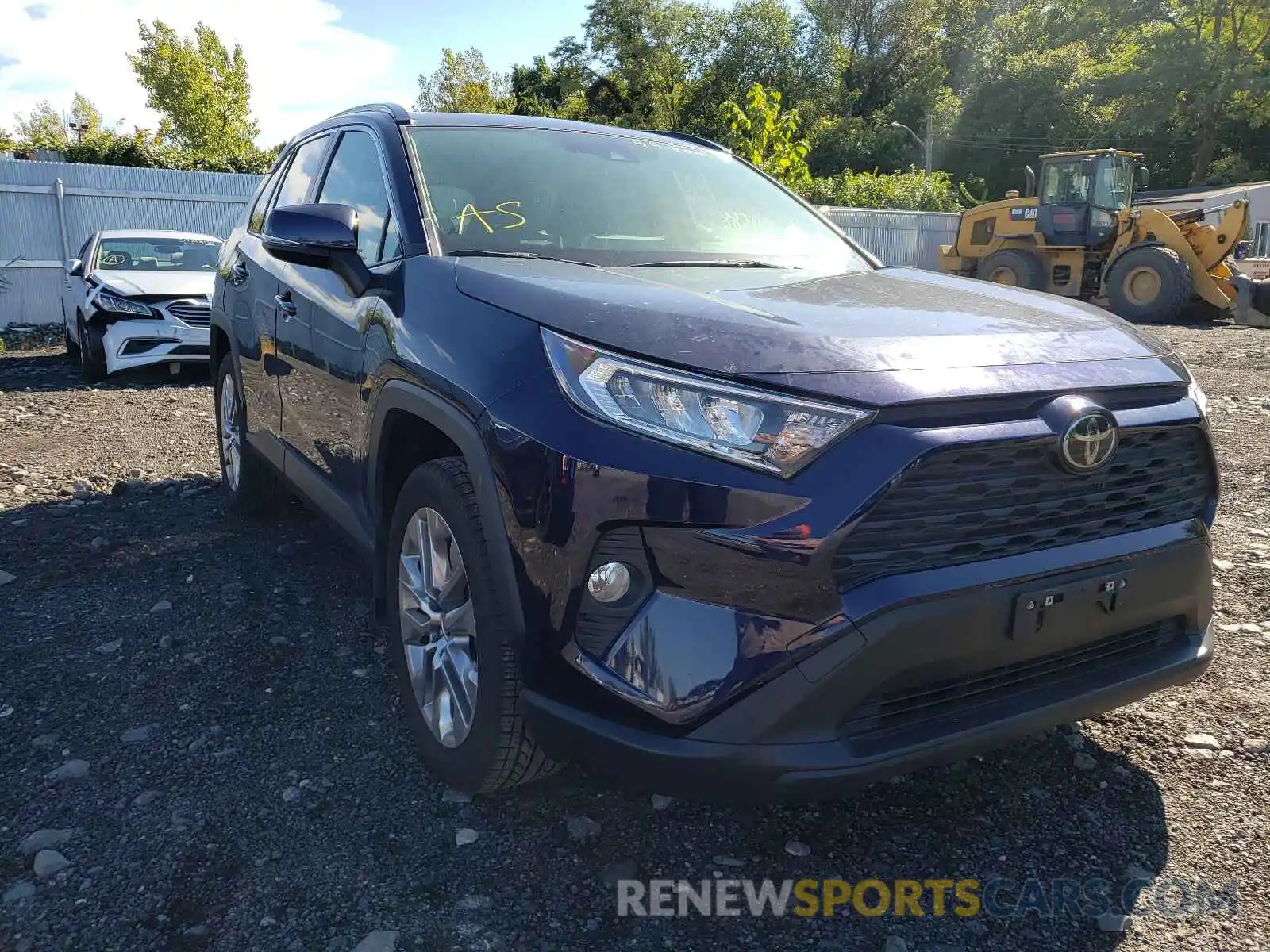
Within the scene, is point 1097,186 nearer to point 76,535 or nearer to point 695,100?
point 76,535

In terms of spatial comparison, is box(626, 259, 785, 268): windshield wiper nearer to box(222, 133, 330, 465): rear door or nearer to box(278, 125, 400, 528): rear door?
box(278, 125, 400, 528): rear door

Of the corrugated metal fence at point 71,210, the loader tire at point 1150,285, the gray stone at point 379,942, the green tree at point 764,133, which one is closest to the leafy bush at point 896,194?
the loader tire at point 1150,285

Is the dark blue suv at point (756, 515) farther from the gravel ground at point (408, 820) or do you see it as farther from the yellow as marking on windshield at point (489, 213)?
the gravel ground at point (408, 820)

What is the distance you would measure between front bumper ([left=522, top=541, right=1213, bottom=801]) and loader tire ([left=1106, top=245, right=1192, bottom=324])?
48.2 ft

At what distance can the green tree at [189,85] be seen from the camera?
37938mm

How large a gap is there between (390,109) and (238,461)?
84.4 inches

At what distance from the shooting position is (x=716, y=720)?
6.22 feet

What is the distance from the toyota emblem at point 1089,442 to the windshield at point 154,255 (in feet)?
31.6

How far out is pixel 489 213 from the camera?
9.71 feet

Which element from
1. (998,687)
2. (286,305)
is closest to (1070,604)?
(998,687)

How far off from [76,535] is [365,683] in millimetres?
2437

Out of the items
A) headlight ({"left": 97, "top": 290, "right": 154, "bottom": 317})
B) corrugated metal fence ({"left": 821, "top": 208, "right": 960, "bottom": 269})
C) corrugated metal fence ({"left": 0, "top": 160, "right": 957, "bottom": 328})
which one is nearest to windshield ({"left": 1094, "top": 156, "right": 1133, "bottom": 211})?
corrugated metal fence ({"left": 0, "top": 160, "right": 957, "bottom": 328})

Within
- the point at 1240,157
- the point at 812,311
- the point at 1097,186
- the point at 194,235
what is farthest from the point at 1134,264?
the point at 1240,157

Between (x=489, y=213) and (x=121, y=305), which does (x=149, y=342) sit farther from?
(x=489, y=213)
